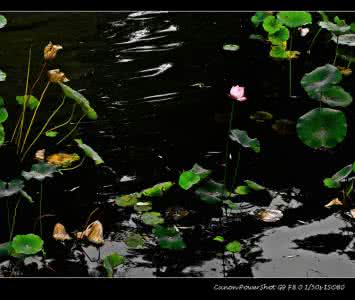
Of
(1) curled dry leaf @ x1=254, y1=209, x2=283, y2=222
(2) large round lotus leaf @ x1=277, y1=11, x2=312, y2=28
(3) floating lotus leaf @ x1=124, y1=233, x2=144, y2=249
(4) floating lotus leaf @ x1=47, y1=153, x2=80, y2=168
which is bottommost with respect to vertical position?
(3) floating lotus leaf @ x1=124, y1=233, x2=144, y2=249

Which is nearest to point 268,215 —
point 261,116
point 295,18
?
point 261,116

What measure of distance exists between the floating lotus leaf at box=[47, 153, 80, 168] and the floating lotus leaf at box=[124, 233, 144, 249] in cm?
50

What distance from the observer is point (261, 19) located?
106 inches

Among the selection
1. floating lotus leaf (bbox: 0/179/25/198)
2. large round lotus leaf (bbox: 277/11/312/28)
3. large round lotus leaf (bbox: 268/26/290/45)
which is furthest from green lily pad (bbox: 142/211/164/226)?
large round lotus leaf (bbox: 268/26/290/45)

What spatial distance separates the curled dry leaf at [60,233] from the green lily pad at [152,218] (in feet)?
0.78

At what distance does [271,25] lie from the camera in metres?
2.59

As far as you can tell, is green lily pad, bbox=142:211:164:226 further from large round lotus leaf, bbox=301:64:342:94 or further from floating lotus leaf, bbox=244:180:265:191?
large round lotus leaf, bbox=301:64:342:94

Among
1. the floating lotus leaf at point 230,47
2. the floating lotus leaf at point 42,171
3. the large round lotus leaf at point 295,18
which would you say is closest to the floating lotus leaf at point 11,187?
the floating lotus leaf at point 42,171

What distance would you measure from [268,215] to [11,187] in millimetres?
789

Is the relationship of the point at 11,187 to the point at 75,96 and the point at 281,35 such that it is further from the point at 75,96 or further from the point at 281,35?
the point at 281,35

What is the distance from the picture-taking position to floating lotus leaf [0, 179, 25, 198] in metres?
1.49

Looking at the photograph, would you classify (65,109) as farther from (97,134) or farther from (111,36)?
(111,36)
